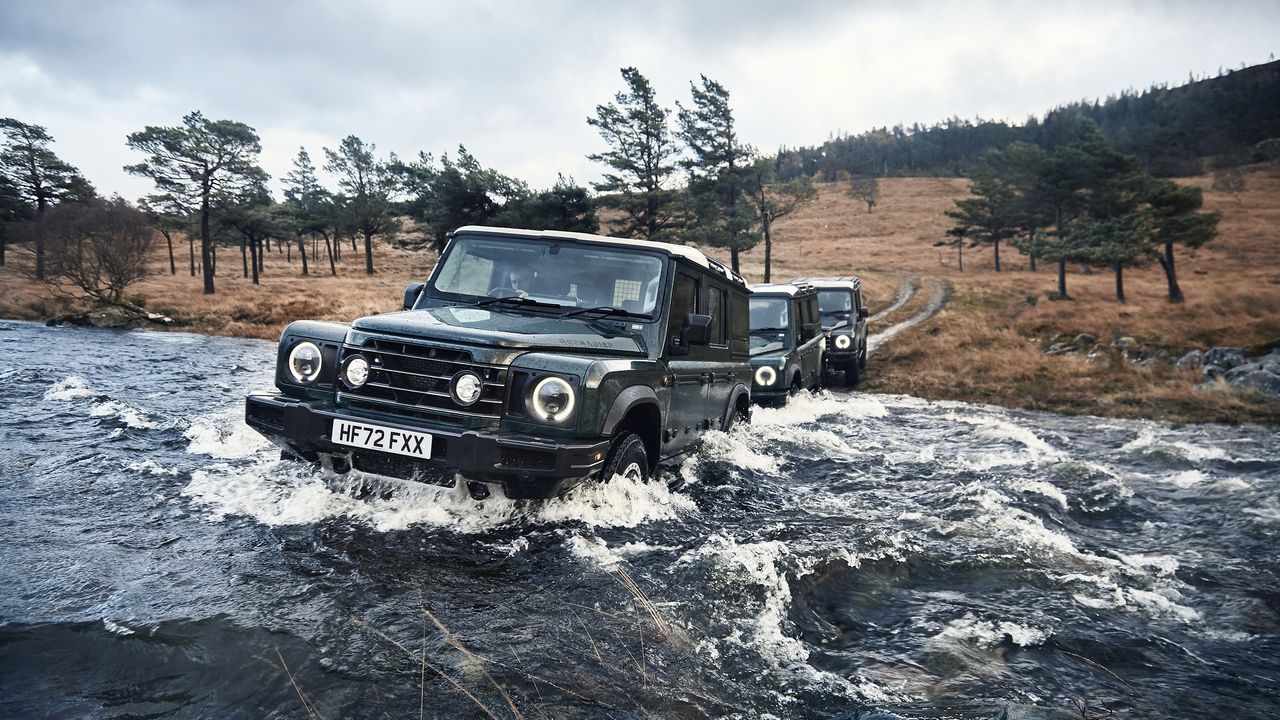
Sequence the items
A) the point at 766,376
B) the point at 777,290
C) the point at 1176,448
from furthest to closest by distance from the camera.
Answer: the point at 777,290
the point at 766,376
the point at 1176,448

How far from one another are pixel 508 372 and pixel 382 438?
0.83 meters

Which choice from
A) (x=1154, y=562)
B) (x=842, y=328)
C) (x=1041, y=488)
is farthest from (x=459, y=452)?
(x=842, y=328)

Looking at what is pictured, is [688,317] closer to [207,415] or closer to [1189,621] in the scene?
[1189,621]

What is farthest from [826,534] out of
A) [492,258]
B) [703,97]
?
[703,97]

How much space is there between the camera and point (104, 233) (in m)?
27.6

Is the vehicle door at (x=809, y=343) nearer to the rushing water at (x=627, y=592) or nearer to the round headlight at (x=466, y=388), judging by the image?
the rushing water at (x=627, y=592)

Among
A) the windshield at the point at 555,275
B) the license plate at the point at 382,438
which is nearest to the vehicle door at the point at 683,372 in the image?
the windshield at the point at 555,275

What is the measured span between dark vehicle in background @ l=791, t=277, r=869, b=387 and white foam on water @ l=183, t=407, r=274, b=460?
422 inches

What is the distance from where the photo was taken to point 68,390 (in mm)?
9812

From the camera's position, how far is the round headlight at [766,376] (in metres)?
10.0

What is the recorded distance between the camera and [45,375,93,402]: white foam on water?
9.27m

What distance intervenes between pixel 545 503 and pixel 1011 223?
55.5 m

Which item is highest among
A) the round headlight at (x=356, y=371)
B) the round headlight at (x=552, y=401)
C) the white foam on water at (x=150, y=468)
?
the round headlight at (x=356, y=371)

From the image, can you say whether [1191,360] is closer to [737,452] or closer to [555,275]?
→ [737,452]
